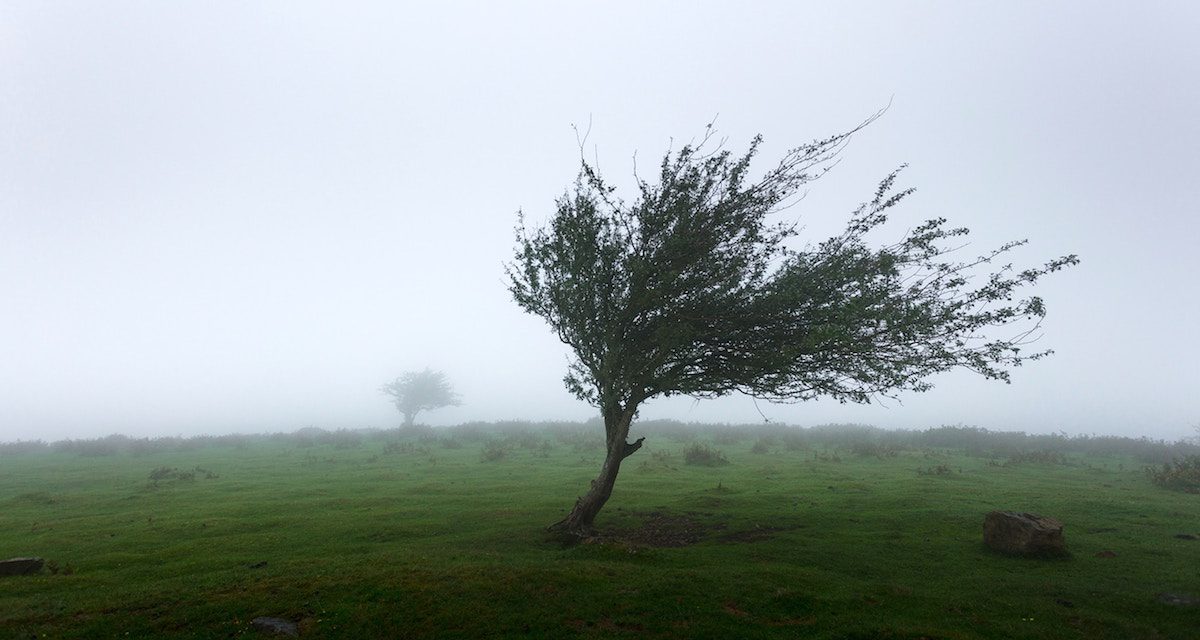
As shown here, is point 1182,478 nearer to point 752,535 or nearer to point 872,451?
point 872,451

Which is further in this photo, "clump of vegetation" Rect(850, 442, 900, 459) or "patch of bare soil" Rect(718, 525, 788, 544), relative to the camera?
"clump of vegetation" Rect(850, 442, 900, 459)

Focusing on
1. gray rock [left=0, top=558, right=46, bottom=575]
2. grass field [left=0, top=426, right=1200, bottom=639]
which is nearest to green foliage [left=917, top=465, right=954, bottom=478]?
grass field [left=0, top=426, right=1200, bottom=639]

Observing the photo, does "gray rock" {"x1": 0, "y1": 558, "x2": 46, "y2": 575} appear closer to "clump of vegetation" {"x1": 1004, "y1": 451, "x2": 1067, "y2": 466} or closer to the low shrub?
the low shrub

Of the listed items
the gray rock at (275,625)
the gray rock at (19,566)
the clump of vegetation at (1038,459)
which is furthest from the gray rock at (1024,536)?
the clump of vegetation at (1038,459)

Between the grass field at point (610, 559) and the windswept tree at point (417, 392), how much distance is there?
79691 mm

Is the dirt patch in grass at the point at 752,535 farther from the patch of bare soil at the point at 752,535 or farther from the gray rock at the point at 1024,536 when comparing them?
the gray rock at the point at 1024,536

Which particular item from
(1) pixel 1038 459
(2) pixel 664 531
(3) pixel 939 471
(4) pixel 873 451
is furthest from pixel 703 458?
(1) pixel 1038 459

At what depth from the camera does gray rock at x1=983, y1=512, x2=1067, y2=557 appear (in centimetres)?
1605

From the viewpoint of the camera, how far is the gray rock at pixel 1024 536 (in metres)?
16.0

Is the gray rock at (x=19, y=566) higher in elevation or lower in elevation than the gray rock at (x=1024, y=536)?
lower

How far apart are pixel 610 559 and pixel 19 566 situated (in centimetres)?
1771

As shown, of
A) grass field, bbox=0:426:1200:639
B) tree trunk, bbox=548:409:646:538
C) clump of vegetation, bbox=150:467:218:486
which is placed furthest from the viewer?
clump of vegetation, bbox=150:467:218:486

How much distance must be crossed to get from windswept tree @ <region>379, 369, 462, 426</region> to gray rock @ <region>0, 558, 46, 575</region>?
10263cm

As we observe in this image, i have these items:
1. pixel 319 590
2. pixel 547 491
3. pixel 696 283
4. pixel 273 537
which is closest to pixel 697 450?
pixel 547 491
